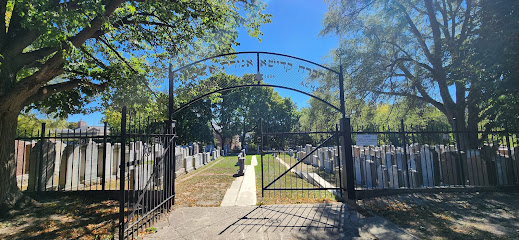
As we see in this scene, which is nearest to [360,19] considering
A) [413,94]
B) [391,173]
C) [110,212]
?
[413,94]

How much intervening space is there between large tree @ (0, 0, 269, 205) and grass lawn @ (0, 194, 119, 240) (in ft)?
2.51

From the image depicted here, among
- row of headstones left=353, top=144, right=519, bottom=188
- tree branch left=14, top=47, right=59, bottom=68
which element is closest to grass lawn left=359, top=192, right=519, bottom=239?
row of headstones left=353, top=144, right=519, bottom=188

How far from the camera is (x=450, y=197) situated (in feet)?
22.7

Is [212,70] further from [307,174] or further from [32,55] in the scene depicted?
[307,174]

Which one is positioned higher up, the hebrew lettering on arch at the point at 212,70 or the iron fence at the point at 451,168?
the hebrew lettering on arch at the point at 212,70

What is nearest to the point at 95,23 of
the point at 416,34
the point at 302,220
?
the point at 302,220

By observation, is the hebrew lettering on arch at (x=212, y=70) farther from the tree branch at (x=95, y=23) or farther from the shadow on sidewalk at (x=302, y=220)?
the shadow on sidewalk at (x=302, y=220)

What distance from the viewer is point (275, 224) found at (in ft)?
17.1

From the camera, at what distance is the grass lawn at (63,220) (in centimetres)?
469

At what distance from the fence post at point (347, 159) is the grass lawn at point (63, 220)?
215 inches

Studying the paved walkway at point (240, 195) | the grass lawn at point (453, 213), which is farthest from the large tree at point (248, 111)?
the grass lawn at point (453, 213)

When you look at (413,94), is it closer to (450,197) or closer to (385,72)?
(385,72)

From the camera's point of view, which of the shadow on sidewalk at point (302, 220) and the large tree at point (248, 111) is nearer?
the shadow on sidewalk at point (302, 220)

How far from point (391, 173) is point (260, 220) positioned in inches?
204
